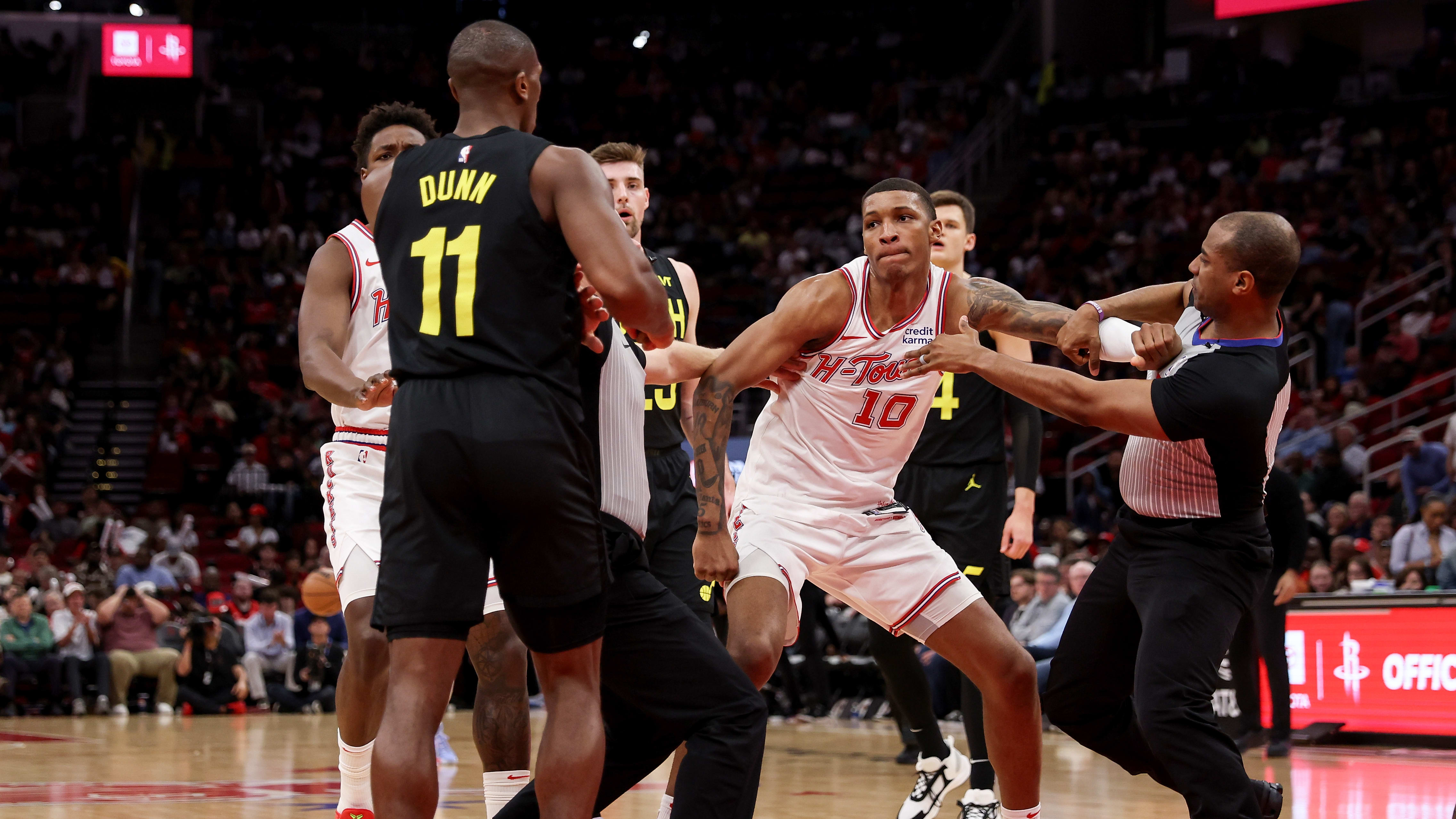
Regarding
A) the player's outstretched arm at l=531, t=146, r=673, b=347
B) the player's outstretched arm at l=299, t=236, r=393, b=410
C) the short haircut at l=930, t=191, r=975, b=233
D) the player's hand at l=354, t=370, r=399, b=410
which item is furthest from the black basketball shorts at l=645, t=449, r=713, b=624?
the short haircut at l=930, t=191, r=975, b=233

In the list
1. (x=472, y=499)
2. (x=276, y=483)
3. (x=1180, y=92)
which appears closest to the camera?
(x=472, y=499)

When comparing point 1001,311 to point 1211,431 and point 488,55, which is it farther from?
point 488,55

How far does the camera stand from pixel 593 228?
139 inches

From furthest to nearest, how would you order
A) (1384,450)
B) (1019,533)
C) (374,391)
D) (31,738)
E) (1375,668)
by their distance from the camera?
(1384,450), (31,738), (1375,668), (1019,533), (374,391)

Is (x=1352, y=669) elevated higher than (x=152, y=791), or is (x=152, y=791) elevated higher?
(x=1352, y=669)

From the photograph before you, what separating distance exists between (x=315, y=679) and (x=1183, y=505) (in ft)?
40.4

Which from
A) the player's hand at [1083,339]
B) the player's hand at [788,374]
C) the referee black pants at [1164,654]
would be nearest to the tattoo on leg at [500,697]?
the player's hand at [788,374]

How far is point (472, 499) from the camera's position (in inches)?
138

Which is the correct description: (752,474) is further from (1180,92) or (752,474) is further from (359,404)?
(1180,92)

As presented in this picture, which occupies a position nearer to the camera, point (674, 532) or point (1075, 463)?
point (674, 532)

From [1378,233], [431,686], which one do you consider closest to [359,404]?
[431,686]

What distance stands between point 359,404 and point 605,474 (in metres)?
0.83

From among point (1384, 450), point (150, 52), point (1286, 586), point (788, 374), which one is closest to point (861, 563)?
point (788, 374)

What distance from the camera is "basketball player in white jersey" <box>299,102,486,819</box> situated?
504 centimetres
